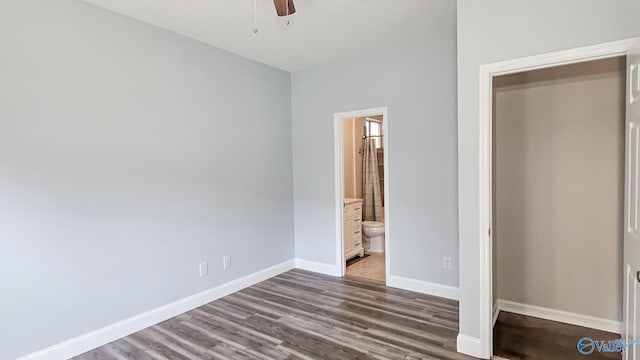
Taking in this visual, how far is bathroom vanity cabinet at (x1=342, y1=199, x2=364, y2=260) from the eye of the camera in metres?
4.73

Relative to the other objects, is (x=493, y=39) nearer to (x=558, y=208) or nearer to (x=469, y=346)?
(x=558, y=208)

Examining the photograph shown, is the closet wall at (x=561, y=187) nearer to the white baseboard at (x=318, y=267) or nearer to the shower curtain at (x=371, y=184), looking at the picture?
the white baseboard at (x=318, y=267)

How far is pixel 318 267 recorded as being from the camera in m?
4.30

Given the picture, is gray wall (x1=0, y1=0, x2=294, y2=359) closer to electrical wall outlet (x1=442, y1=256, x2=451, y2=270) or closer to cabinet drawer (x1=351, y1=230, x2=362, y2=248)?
cabinet drawer (x1=351, y1=230, x2=362, y2=248)

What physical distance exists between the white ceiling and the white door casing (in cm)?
139

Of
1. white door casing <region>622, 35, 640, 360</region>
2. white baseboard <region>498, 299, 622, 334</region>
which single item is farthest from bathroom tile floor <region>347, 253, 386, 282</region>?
white door casing <region>622, 35, 640, 360</region>

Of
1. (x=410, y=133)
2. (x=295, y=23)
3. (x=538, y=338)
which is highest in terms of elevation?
(x=295, y=23)

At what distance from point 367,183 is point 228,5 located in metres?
3.93

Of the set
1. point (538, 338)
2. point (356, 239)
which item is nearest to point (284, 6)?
point (538, 338)

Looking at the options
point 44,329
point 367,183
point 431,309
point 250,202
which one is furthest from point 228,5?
point 367,183

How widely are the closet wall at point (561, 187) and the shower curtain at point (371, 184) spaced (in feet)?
9.21

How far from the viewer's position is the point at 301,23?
2895 mm

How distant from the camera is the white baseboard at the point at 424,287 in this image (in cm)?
337

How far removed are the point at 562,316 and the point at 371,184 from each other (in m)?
3.43
